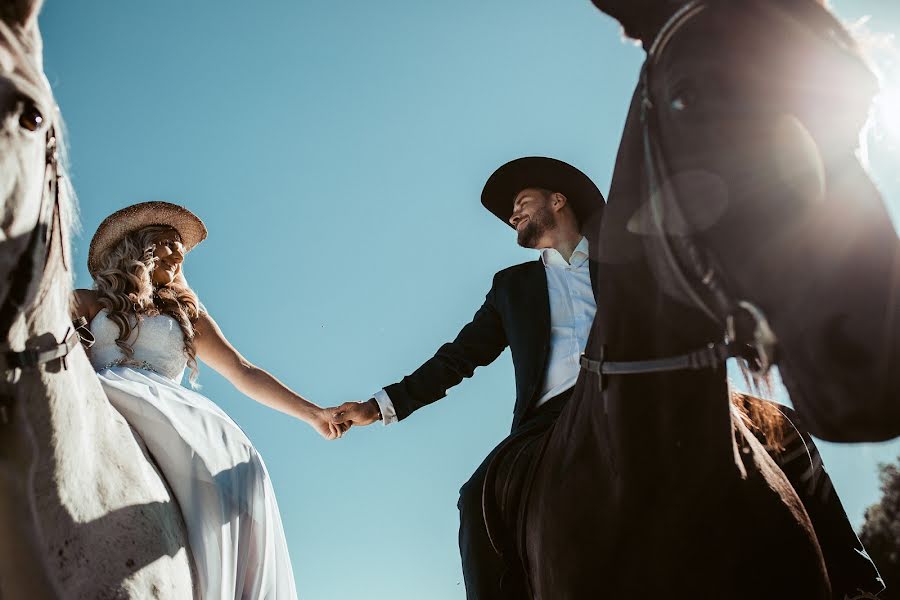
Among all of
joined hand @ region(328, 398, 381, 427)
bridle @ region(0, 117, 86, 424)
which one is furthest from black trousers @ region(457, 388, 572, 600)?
bridle @ region(0, 117, 86, 424)

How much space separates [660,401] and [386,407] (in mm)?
2998

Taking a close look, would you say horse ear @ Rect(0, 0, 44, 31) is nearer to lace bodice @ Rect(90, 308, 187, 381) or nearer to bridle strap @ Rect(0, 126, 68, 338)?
bridle strap @ Rect(0, 126, 68, 338)

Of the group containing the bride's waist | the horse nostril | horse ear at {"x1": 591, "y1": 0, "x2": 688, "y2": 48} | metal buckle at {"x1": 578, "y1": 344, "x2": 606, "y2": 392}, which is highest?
horse ear at {"x1": 591, "y1": 0, "x2": 688, "y2": 48}

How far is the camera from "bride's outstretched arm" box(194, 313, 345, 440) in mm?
5840

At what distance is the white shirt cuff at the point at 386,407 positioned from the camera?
18.2ft

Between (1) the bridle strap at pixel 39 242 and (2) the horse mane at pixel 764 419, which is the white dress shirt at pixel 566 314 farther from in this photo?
(1) the bridle strap at pixel 39 242

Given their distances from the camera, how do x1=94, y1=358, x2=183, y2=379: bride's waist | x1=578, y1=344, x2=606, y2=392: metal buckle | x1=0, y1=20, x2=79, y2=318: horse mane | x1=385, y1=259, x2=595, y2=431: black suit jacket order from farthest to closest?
1. x1=94, y1=358, x2=183, y2=379: bride's waist
2. x1=385, y1=259, x2=595, y2=431: black suit jacket
3. x1=578, y1=344, x2=606, y2=392: metal buckle
4. x1=0, y1=20, x2=79, y2=318: horse mane

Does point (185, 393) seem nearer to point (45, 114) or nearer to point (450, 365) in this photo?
point (450, 365)

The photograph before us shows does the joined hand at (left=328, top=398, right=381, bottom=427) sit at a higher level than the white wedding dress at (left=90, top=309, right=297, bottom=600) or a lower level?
higher

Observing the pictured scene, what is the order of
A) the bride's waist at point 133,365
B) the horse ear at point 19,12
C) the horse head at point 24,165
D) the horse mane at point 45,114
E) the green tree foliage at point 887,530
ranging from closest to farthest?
the horse head at point 24,165 → the horse mane at point 45,114 → the horse ear at point 19,12 → the bride's waist at point 133,365 → the green tree foliage at point 887,530

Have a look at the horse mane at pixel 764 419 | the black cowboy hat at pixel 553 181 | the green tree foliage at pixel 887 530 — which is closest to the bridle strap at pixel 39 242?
the horse mane at pixel 764 419

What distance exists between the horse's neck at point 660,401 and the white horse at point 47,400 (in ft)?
6.46

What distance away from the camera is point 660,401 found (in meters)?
2.88

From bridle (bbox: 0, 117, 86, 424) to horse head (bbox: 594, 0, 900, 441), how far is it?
2062 mm
